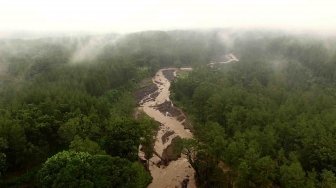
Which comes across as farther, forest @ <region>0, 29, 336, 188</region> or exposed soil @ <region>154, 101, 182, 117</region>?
exposed soil @ <region>154, 101, 182, 117</region>

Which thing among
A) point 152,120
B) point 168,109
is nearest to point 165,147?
point 152,120

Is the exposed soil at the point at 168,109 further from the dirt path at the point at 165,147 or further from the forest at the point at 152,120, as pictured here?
the forest at the point at 152,120

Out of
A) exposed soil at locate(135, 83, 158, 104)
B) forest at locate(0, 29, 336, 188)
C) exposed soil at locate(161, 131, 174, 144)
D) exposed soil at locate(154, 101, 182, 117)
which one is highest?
forest at locate(0, 29, 336, 188)

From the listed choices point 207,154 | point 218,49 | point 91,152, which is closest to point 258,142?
point 207,154

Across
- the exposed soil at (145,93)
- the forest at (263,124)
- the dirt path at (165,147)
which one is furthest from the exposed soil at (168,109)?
the exposed soil at (145,93)

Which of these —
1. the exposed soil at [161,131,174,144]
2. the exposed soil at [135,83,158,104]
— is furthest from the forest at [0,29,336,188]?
the exposed soil at [161,131,174,144]

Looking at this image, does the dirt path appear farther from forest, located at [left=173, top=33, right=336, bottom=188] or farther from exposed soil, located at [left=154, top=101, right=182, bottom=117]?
forest, located at [left=173, top=33, right=336, bottom=188]
